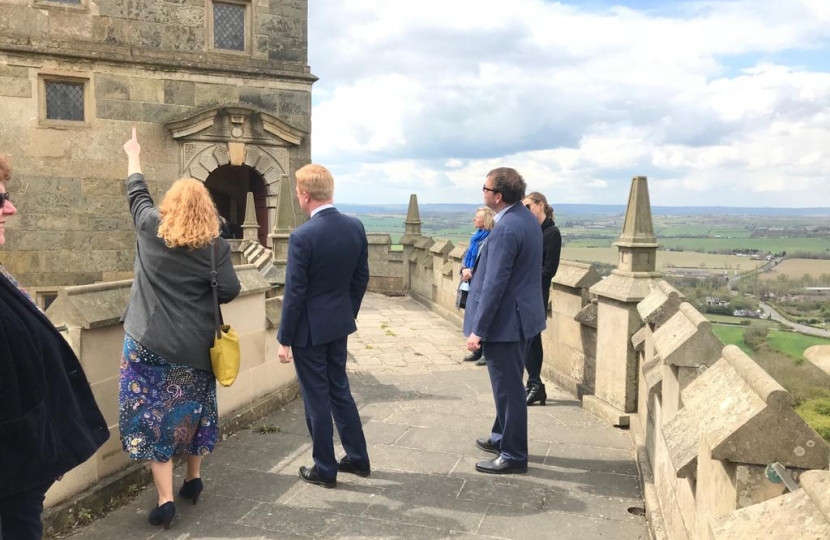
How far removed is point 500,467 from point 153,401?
228cm

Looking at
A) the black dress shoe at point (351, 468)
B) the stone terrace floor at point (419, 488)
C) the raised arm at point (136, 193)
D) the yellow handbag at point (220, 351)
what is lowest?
the stone terrace floor at point (419, 488)

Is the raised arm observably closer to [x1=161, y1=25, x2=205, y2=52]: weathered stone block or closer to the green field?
the green field

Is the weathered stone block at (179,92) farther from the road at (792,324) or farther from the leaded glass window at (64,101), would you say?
the road at (792,324)

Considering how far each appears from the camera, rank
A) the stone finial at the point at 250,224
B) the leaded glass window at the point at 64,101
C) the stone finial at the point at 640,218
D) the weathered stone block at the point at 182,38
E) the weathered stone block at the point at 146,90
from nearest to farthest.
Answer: the stone finial at the point at 640,218, the leaded glass window at the point at 64,101, the weathered stone block at the point at 146,90, the weathered stone block at the point at 182,38, the stone finial at the point at 250,224

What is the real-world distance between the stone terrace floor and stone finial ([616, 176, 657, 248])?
5.29ft

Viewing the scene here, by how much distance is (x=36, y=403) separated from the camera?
2238 mm

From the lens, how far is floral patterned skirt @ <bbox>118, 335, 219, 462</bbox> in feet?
12.5

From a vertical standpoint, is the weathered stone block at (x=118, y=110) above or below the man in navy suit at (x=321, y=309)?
above

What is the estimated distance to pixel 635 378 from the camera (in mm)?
5785

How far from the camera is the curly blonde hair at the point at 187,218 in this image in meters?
3.71

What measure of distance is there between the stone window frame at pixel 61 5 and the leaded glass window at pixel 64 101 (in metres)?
1.34

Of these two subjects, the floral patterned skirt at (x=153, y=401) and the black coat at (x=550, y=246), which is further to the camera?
the black coat at (x=550, y=246)

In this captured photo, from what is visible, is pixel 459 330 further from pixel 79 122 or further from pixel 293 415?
pixel 79 122

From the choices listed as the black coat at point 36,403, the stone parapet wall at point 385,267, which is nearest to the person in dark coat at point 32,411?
the black coat at point 36,403
